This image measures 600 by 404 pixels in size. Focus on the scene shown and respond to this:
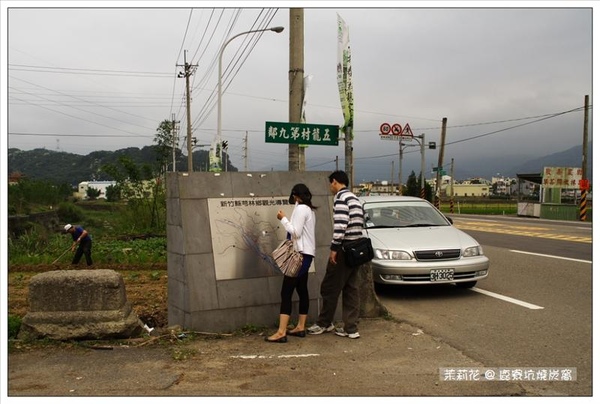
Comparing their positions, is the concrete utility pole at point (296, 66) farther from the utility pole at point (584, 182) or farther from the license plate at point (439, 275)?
the utility pole at point (584, 182)

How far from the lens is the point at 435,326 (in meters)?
6.08

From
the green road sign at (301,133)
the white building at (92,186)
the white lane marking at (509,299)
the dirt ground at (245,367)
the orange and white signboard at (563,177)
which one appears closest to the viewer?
the dirt ground at (245,367)

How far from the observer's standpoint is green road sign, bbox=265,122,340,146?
7.64 metres

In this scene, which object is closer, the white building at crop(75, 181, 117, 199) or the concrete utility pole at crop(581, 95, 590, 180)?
the white building at crop(75, 181, 117, 199)

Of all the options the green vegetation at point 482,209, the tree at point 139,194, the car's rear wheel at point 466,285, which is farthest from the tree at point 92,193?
the green vegetation at point 482,209

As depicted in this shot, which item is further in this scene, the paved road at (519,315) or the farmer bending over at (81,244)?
Answer: the farmer bending over at (81,244)

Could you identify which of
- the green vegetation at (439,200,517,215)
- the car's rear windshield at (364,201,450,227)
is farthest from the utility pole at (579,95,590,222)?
the car's rear windshield at (364,201,450,227)

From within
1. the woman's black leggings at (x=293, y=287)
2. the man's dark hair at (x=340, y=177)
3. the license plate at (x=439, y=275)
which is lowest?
the license plate at (x=439, y=275)

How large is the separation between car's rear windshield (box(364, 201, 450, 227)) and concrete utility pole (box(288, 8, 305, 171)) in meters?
1.66

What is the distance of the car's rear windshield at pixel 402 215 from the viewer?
341 inches

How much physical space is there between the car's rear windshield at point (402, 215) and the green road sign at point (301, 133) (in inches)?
61.9

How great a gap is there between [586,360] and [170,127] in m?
34.9

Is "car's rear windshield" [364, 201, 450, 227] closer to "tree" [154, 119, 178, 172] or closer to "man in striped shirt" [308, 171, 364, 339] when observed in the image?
"man in striped shirt" [308, 171, 364, 339]

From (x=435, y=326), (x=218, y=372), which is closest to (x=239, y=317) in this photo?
(x=218, y=372)
